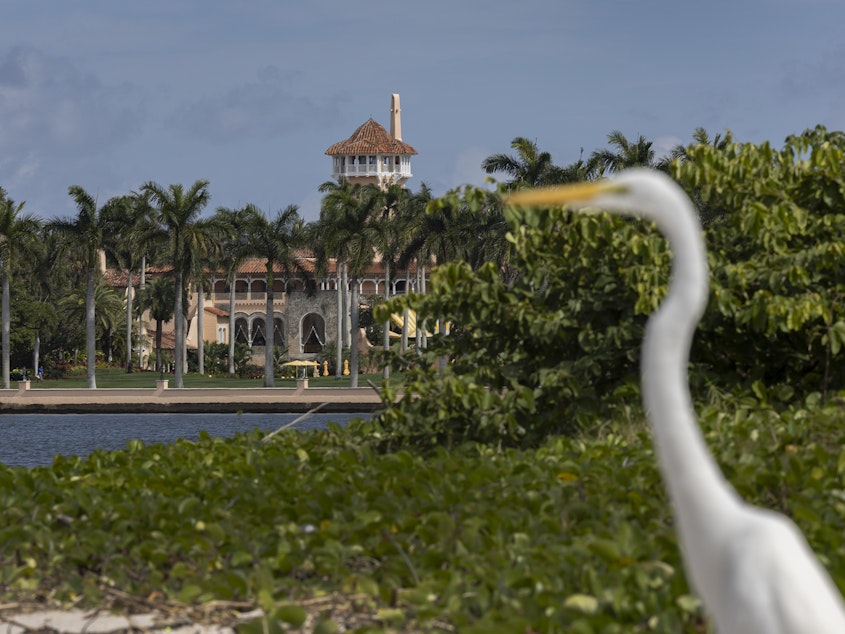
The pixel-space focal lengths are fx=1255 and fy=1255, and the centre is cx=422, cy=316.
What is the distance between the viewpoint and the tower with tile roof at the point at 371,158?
339 ft

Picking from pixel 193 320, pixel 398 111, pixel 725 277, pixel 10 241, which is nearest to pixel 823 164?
pixel 725 277

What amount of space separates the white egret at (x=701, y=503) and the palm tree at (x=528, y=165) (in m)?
Result: 47.5

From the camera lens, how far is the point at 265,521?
6930 mm

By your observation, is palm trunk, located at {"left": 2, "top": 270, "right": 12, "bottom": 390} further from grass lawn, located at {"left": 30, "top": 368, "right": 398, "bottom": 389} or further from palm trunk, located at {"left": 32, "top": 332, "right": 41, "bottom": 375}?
palm trunk, located at {"left": 32, "top": 332, "right": 41, "bottom": 375}

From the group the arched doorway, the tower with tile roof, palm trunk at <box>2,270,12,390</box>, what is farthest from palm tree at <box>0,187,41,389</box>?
the tower with tile roof

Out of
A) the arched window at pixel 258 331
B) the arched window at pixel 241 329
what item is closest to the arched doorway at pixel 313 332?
the arched window at pixel 258 331

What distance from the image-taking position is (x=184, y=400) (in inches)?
1887

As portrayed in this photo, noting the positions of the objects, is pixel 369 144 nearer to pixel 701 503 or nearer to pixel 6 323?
pixel 6 323

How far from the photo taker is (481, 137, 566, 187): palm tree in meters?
50.5

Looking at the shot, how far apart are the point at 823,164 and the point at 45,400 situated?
43527mm

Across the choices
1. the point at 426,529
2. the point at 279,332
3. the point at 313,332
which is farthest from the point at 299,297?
the point at 426,529

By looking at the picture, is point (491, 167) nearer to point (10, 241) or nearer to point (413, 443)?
point (10, 241)

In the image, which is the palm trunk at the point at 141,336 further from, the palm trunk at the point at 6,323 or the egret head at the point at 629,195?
the egret head at the point at 629,195

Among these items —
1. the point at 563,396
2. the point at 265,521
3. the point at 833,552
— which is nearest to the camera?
the point at 833,552
